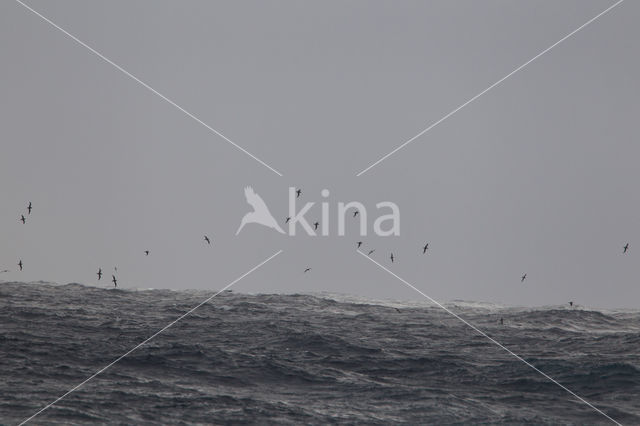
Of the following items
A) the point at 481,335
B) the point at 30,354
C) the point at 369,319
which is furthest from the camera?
the point at 369,319

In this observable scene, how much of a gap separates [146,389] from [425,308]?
45.8 metres

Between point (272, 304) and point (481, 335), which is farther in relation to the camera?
point (272, 304)

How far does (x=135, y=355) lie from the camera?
4366 cm

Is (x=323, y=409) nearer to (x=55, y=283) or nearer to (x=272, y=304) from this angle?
(x=272, y=304)

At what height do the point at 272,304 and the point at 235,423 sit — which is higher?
the point at 272,304

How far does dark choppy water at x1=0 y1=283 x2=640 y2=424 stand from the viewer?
34.8 meters

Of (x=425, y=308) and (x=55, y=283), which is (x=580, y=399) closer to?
(x=425, y=308)

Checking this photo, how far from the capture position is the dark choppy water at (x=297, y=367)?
34812mm

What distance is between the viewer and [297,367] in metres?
42.9

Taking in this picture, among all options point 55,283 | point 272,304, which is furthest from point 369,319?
point 55,283

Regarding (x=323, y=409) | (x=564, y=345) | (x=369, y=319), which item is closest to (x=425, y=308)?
(x=369, y=319)

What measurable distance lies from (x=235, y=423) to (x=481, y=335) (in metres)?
27.3

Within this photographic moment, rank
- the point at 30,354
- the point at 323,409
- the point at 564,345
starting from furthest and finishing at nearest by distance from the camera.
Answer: the point at 564,345 < the point at 30,354 < the point at 323,409

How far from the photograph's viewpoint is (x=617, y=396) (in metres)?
38.6
